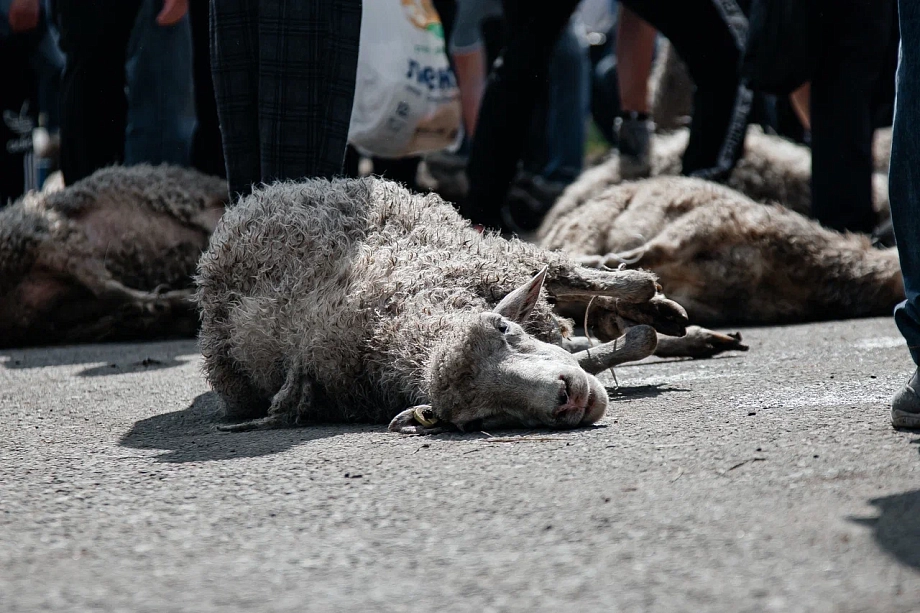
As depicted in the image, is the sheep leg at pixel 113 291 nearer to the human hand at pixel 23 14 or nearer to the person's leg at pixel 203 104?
the person's leg at pixel 203 104

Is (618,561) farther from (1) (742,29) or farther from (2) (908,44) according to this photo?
(1) (742,29)

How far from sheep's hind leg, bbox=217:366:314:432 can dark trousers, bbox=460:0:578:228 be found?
131 inches

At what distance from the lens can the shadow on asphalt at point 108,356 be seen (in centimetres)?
522

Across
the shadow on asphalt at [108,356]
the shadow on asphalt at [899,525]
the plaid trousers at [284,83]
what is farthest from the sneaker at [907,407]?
the shadow on asphalt at [108,356]

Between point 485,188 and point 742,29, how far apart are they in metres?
1.70

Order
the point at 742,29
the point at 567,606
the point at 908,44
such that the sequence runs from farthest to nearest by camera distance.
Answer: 1. the point at 742,29
2. the point at 908,44
3. the point at 567,606

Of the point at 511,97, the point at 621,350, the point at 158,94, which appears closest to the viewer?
the point at 621,350

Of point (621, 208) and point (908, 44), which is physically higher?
point (908, 44)

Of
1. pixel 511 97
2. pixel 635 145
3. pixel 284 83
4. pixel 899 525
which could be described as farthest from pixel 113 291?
pixel 899 525

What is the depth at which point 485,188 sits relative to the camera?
22.4ft

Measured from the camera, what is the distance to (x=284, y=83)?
174 inches

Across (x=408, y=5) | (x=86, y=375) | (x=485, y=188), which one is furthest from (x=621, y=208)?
(x=86, y=375)

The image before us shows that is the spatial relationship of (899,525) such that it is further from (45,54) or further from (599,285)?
(45,54)

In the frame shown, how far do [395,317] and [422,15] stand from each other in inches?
119
